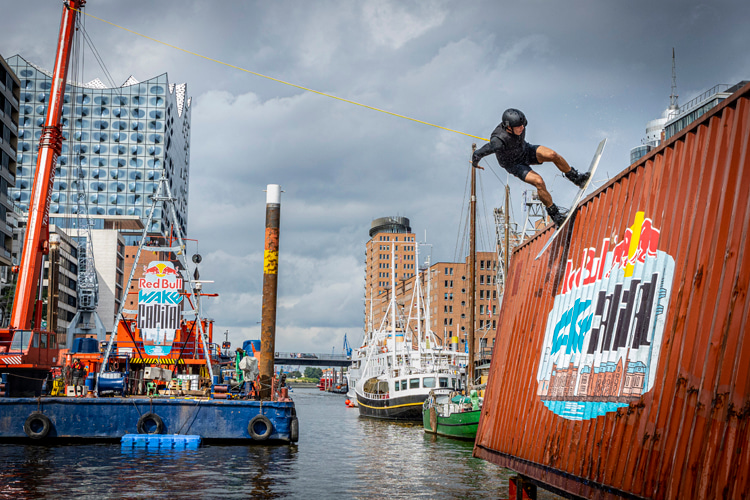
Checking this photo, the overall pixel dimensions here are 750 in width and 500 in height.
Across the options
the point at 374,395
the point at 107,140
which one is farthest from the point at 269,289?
the point at 107,140

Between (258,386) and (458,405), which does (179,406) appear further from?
(458,405)

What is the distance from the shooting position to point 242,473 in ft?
66.6

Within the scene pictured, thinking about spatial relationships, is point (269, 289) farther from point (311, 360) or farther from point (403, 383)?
point (311, 360)

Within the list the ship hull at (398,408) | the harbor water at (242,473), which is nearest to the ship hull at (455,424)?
the harbor water at (242,473)

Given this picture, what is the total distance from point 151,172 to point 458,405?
125 m

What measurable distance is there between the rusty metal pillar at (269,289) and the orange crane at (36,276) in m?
8.93

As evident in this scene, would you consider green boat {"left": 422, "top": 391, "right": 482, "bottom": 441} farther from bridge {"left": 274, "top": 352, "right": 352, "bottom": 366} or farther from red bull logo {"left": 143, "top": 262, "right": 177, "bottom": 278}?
bridge {"left": 274, "top": 352, "right": 352, "bottom": 366}

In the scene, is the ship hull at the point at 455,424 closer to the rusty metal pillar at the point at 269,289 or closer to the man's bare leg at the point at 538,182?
the rusty metal pillar at the point at 269,289

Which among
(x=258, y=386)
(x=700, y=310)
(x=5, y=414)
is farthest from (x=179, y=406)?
(x=700, y=310)

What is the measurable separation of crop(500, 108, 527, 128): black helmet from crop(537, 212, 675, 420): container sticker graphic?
228cm

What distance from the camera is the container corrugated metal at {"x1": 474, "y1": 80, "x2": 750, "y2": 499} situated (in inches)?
270

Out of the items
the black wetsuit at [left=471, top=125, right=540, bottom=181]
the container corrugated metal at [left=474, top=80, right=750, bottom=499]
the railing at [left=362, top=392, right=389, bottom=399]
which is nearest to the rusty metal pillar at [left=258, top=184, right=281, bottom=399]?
the container corrugated metal at [left=474, top=80, right=750, bottom=499]

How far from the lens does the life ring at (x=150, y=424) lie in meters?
25.2

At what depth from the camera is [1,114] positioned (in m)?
64.7
